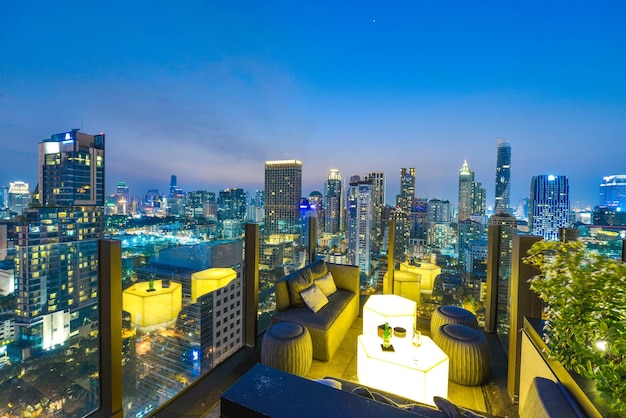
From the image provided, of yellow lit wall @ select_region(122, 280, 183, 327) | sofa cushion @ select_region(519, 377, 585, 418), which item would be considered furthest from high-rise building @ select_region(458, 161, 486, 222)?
yellow lit wall @ select_region(122, 280, 183, 327)

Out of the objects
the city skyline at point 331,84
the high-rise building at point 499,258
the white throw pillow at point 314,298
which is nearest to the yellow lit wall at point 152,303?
the white throw pillow at point 314,298

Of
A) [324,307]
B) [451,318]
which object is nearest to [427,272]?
[451,318]

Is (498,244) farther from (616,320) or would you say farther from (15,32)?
(15,32)

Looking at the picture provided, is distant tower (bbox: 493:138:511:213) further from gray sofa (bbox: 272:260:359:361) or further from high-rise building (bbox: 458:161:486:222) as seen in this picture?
gray sofa (bbox: 272:260:359:361)

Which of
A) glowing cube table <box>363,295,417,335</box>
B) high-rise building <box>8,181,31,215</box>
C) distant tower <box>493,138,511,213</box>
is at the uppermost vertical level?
distant tower <box>493,138,511,213</box>

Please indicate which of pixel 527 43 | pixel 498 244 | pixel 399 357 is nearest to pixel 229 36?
pixel 527 43

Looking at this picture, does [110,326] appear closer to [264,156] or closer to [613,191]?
[613,191]
